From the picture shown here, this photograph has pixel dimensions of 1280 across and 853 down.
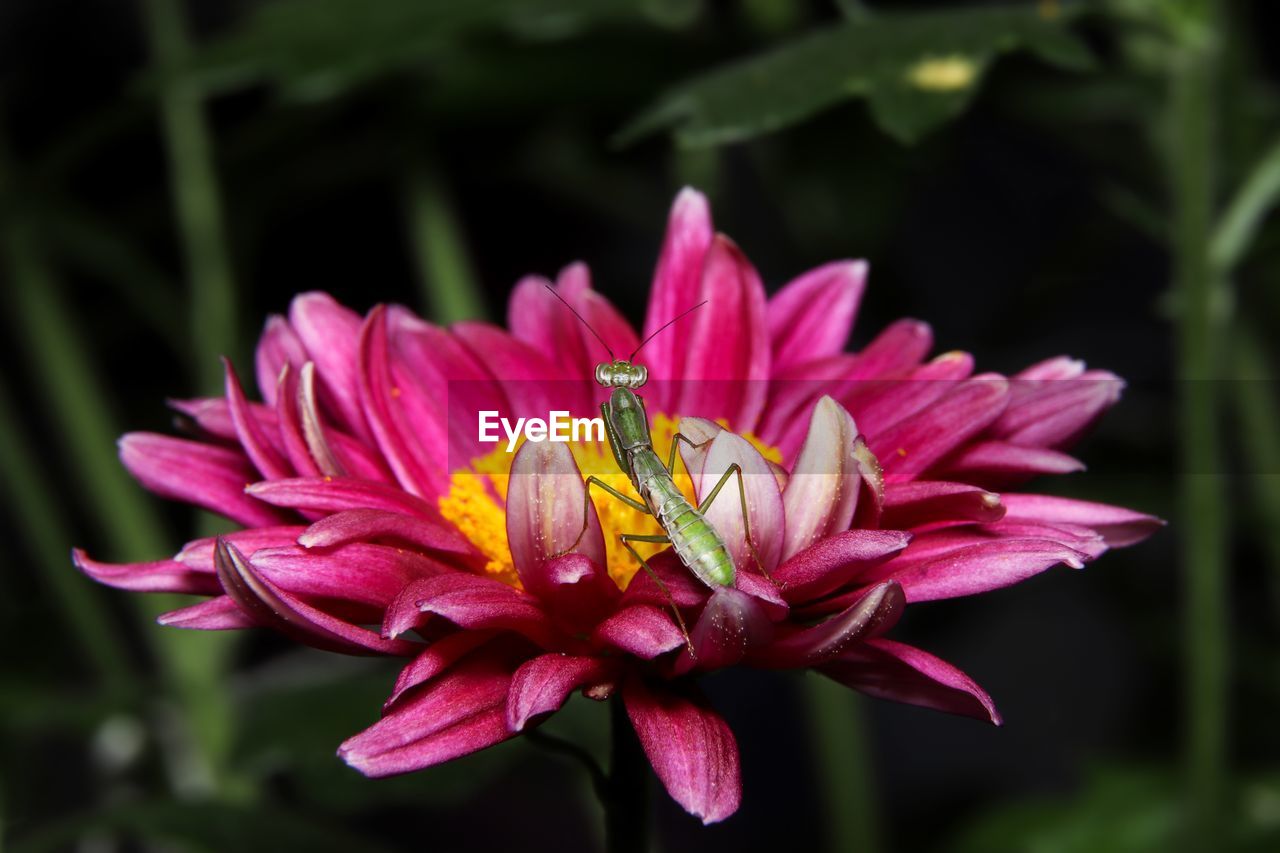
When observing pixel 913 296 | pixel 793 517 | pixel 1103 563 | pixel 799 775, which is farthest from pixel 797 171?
pixel 799 775

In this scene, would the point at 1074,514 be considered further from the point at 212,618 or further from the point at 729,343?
the point at 212,618

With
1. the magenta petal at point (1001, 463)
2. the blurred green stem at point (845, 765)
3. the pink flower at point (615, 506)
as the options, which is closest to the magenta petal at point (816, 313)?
the pink flower at point (615, 506)

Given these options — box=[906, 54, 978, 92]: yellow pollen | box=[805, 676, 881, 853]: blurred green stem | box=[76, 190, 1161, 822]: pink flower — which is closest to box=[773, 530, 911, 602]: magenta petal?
box=[76, 190, 1161, 822]: pink flower

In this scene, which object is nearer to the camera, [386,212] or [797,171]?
[797,171]

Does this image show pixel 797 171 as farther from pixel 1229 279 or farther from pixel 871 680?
pixel 871 680

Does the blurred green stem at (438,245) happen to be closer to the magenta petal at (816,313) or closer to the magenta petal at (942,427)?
the magenta petal at (816,313)
